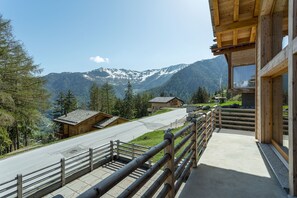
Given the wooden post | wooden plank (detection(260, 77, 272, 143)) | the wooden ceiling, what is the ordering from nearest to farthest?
the wooden post
the wooden ceiling
wooden plank (detection(260, 77, 272, 143))

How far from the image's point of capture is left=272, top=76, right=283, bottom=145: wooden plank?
4.05 m

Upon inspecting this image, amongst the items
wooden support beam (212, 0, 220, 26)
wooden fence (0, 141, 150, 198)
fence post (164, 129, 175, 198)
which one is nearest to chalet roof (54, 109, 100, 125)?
wooden fence (0, 141, 150, 198)

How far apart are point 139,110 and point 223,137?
41.6 m

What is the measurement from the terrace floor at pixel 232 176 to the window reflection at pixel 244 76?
6.28m

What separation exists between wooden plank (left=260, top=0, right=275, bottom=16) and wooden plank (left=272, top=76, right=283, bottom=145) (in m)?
1.65

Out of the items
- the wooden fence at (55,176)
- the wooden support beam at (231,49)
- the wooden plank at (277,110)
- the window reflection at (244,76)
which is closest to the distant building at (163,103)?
the window reflection at (244,76)

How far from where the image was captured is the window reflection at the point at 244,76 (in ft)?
31.4

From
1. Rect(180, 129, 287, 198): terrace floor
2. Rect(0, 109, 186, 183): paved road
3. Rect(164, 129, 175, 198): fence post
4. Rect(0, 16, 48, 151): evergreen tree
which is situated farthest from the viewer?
Rect(0, 16, 48, 151): evergreen tree

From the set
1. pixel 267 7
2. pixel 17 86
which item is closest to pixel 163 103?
pixel 17 86

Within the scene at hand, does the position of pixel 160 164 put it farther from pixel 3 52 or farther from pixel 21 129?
pixel 21 129

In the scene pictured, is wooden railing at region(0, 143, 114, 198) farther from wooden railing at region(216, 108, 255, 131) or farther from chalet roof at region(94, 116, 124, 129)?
chalet roof at region(94, 116, 124, 129)

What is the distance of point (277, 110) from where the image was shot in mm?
4152

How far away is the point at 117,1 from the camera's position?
11.3m

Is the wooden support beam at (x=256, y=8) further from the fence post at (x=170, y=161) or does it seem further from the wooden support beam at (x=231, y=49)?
the fence post at (x=170, y=161)
